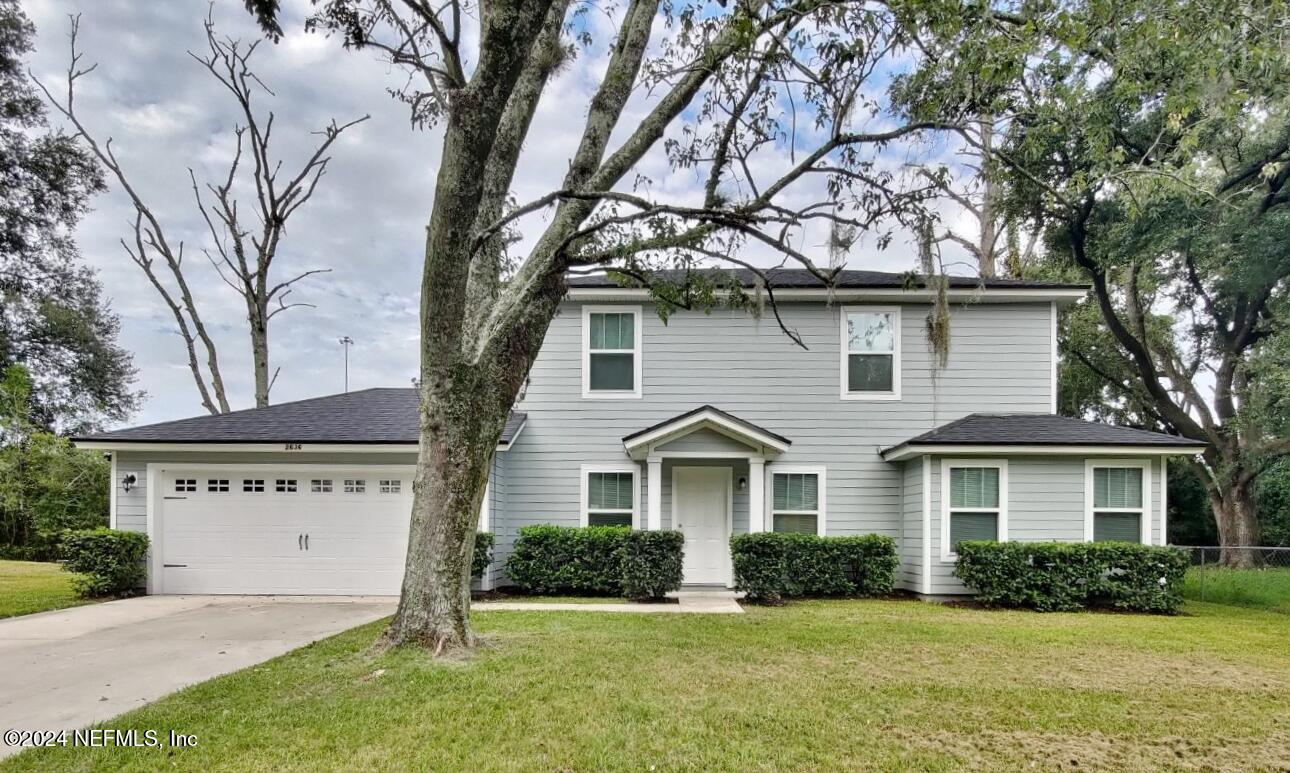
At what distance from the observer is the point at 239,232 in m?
17.1

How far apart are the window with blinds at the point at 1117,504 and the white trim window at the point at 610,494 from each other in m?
→ 6.96

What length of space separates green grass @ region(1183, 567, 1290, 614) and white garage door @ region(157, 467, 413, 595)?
Answer: 510 inches

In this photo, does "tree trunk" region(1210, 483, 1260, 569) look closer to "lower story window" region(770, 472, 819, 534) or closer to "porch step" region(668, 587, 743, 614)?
"lower story window" region(770, 472, 819, 534)

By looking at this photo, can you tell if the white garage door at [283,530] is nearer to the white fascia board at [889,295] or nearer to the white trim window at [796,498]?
the white fascia board at [889,295]

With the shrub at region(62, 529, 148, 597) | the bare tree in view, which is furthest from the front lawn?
the bare tree

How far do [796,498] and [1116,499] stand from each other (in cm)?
466

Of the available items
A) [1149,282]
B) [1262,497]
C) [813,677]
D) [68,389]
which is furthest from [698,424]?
[68,389]

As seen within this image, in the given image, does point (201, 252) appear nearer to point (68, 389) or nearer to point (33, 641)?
point (68, 389)

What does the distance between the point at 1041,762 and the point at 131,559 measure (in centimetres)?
1143

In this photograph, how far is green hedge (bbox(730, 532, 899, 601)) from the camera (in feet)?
30.1

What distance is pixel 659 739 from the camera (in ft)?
12.6

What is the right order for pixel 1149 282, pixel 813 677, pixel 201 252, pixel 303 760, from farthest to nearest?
pixel 201 252, pixel 1149 282, pixel 813 677, pixel 303 760

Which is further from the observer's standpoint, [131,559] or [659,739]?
[131,559]

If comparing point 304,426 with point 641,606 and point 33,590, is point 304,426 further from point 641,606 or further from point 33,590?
point 641,606
